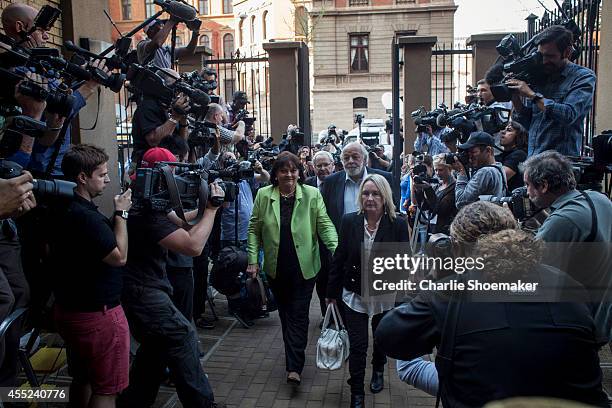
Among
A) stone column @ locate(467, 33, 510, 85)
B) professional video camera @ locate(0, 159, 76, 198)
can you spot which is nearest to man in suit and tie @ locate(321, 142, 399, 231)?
professional video camera @ locate(0, 159, 76, 198)

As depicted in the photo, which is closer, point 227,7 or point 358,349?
point 358,349

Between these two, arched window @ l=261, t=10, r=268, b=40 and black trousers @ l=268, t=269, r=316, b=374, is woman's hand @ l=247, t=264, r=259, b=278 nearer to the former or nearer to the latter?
black trousers @ l=268, t=269, r=316, b=374

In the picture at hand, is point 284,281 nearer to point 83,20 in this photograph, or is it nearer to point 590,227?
point 590,227

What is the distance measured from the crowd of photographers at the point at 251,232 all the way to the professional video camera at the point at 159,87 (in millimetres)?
14

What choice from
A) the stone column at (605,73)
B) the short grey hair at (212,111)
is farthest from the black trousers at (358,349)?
the stone column at (605,73)

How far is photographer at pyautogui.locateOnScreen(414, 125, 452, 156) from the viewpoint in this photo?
9.13m

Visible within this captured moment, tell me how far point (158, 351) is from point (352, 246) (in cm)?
180

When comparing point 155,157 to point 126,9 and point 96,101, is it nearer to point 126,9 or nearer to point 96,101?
point 96,101

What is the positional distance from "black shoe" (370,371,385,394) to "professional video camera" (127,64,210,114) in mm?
2905

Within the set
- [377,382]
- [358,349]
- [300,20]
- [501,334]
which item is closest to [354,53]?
[300,20]

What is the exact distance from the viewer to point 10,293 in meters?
3.23

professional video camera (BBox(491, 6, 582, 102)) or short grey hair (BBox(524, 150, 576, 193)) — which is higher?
professional video camera (BBox(491, 6, 582, 102))

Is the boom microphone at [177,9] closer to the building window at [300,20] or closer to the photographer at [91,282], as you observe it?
the photographer at [91,282]

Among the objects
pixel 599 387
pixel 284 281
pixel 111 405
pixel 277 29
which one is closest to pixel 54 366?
pixel 111 405
